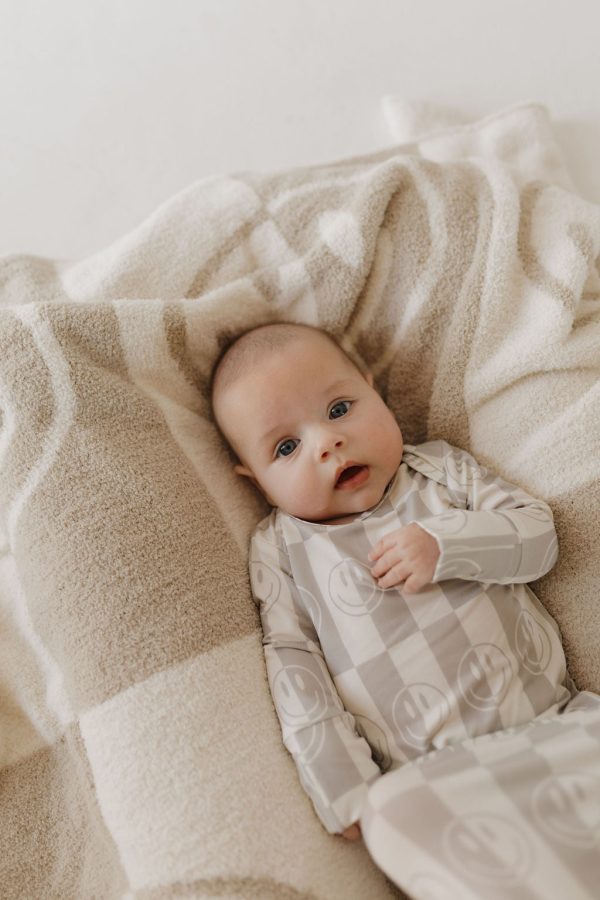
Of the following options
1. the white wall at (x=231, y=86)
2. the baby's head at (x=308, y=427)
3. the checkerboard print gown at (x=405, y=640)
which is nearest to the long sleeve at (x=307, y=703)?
the checkerboard print gown at (x=405, y=640)

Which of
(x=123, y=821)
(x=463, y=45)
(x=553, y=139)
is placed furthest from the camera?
(x=463, y=45)

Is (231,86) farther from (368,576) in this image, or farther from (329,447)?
(368,576)

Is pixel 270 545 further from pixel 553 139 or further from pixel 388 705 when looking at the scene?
pixel 553 139

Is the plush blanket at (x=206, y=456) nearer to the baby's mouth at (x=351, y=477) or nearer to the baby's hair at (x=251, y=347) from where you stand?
the baby's hair at (x=251, y=347)

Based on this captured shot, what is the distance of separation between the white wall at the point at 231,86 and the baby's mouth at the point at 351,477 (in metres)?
0.77

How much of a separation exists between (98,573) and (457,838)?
55 cm

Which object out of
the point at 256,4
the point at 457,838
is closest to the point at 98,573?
the point at 457,838

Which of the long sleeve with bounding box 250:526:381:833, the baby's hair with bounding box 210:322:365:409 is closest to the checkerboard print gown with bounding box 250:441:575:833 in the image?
the long sleeve with bounding box 250:526:381:833

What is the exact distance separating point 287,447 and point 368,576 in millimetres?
229

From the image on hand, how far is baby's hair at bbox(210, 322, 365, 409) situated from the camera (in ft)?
3.82

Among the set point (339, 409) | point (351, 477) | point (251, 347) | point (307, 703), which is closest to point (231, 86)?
point (251, 347)

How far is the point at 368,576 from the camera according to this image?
1065mm

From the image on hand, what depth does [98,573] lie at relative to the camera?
102 centimetres

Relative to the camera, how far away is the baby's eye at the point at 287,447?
114 centimetres
